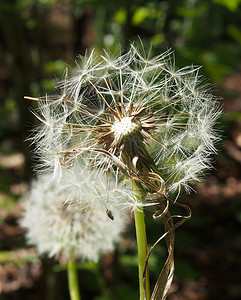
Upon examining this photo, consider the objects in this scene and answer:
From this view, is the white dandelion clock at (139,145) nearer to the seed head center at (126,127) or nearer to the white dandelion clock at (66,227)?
the seed head center at (126,127)

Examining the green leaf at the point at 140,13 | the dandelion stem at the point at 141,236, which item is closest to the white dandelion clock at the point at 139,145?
the dandelion stem at the point at 141,236

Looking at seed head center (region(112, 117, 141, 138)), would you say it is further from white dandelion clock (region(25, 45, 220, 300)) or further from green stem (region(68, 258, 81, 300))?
green stem (region(68, 258, 81, 300))

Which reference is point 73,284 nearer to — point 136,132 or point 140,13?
point 136,132

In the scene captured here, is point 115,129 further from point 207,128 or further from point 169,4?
point 169,4

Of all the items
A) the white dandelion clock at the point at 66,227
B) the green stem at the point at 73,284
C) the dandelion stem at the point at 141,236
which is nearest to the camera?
the dandelion stem at the point at 141,236

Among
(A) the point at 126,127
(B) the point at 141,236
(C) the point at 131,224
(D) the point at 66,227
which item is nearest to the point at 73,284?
(D) the point at 66,227

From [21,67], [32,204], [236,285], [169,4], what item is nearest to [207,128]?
[32,204]
